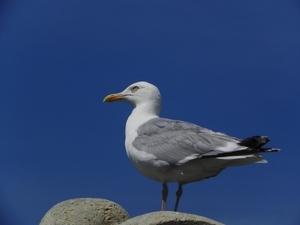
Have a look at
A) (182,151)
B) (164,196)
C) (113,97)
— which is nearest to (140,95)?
(113,97)

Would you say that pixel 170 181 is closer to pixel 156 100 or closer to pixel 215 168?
pixel 215 168

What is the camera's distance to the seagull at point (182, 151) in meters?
8.27

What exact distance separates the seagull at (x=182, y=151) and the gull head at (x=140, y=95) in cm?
54


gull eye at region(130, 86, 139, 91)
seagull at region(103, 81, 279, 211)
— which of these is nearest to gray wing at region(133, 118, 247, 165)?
seagull at region(103, 81, 279, 211)

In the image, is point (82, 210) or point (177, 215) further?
point (82, 210)

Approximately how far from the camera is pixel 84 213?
8.23m

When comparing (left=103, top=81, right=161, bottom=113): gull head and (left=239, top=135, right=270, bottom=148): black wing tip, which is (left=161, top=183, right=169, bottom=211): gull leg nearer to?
(left=239, top=135, right=270, bottom=148): black wing tip

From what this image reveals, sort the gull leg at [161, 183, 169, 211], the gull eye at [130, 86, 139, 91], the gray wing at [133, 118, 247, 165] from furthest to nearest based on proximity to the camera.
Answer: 1. the gull eye at [130, 86, 139, 91]
2. the gull leg at [161, 183, 169, 211]
3. the gray wing at [133, 118, 247, 165]

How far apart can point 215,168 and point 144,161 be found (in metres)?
1.04

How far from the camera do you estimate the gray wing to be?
845 centimetres

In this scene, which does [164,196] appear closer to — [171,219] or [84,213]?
[84,213]

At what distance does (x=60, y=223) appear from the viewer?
812 cm

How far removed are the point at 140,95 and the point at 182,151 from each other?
1739 mm

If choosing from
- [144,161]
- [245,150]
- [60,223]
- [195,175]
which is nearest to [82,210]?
[60,223]
